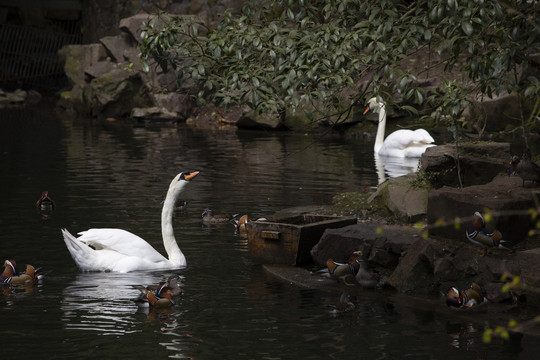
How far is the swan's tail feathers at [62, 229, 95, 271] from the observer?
10.0 meters

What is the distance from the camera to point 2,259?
10.7 meters

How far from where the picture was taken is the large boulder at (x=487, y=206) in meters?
9.51

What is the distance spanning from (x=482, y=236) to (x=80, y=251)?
4.41 m

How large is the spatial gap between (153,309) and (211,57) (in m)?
3.34

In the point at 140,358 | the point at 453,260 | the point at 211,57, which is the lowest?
the point at 140,358

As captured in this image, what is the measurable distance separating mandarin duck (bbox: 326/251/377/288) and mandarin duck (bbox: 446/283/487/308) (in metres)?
1.18

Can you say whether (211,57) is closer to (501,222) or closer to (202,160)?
(501,222)

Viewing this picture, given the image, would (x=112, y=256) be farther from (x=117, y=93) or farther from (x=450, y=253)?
(x=117, y=93)

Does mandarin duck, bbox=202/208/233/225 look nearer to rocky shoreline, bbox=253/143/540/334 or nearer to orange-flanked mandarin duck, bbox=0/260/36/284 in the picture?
rocky shoreline, bbox=253/143/540/334

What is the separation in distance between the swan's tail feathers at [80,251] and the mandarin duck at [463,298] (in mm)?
4047

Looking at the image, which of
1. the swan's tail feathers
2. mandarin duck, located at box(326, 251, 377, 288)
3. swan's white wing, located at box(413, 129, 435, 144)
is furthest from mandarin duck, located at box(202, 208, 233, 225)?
swan's white wing, located at box(413, 129, 435, 144)

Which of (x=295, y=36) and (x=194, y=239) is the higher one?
(x=295, y=36)

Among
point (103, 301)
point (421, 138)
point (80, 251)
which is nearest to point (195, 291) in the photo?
point (103, 301)

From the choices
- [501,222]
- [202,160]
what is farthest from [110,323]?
[202,160]
